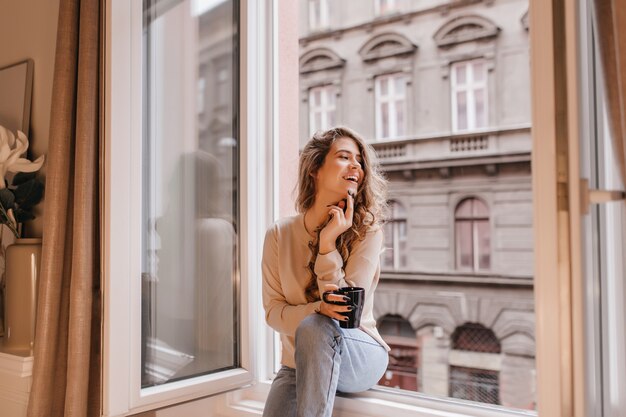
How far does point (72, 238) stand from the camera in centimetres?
156

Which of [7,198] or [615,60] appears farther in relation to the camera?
[7,198]

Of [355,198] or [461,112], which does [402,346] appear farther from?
[355,198]

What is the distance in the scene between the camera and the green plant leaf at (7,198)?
175 cm

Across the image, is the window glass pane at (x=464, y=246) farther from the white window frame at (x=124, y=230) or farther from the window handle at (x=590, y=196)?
the window handle at (x=590, y=196)

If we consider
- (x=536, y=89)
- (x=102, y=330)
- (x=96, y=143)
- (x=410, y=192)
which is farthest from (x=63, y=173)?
(x=410, y=192)

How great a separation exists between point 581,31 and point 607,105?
0.55 ft

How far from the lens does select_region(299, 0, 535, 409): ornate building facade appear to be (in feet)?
38.2

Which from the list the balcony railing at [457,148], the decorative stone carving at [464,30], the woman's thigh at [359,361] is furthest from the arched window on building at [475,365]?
the woman's thigh at [359,361]

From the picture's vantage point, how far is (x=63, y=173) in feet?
5.01

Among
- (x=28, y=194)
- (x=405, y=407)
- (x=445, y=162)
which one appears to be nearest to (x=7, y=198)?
(x=28, y=194)

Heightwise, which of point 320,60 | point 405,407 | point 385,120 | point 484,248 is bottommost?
point 405,407

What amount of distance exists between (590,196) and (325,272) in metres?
0.69

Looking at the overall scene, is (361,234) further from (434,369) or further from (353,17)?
(353,17)

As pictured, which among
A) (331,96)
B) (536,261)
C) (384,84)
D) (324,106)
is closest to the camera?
(536,261)
